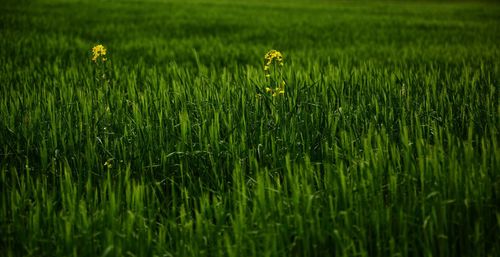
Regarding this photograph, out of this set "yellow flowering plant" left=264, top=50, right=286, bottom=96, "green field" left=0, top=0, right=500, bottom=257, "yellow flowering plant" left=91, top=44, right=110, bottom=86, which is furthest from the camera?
"yellow flowering plant" left=91, top=44, right=110, bottom=86

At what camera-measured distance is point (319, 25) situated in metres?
10.2

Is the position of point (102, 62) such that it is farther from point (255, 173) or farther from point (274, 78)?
point (255, 173)

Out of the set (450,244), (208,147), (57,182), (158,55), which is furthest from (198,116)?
(158,55)

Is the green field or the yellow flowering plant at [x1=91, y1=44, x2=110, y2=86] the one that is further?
the yellow flowering plant at [x1=91, y1=44, x2=110, y2=86]

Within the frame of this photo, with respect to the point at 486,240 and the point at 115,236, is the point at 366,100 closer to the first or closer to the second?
the point at 486,240

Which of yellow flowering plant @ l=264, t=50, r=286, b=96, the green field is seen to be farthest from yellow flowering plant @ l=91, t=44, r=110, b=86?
yellow flowering plant @ l=264, t=50, r=286, b=96

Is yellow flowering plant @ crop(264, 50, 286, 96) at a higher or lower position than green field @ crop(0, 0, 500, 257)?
higher

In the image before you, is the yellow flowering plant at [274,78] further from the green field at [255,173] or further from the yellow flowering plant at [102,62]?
the yellow flowering plant at [102,62]

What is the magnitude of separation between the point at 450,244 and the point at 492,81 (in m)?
2.09

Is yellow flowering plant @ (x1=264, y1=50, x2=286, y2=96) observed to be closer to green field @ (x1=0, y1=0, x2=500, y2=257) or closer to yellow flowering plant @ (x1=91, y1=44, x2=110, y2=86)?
green field @ (x1=0, y1=0, x2=500, y2=257)

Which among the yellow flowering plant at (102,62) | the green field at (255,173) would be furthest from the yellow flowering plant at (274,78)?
the yellow flowering plant at (102,62)

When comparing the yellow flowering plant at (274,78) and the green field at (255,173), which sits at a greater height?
the yellow flowering plant at (274,78)

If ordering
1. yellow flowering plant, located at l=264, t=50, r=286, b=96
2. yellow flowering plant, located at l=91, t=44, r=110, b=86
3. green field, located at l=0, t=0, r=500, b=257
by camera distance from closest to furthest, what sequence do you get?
green field, located at l=0, t=0, r=500, b=257
yellow flowering plant, located at l=264, t=50, r=286, b=96
yellow flowering plant, located at l=91, t=44, r=110, b=86

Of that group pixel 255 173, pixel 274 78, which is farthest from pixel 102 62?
pixel 255 173
